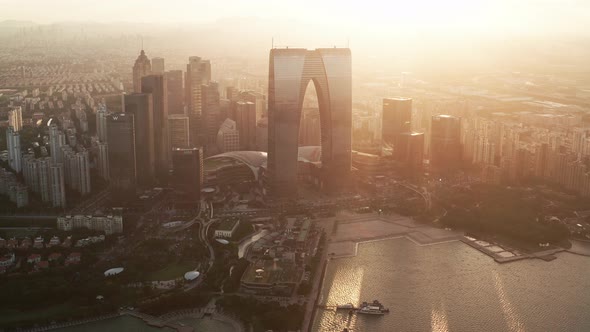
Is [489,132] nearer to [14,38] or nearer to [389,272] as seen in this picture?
[389,272]

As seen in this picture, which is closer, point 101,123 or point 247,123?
point 101,123

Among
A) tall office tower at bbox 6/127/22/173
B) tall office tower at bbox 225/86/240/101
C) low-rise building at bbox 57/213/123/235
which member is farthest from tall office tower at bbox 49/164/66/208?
tall office tower at bbox 225/86/240/101

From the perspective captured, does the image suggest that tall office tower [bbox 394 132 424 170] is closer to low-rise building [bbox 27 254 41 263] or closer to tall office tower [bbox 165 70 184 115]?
tall office tower [bbox 165 70 184 115]

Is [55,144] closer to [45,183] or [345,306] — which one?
[45,183]

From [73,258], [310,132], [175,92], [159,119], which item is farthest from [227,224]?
[175,92]

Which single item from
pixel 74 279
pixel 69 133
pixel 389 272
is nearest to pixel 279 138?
pixel 389 272
